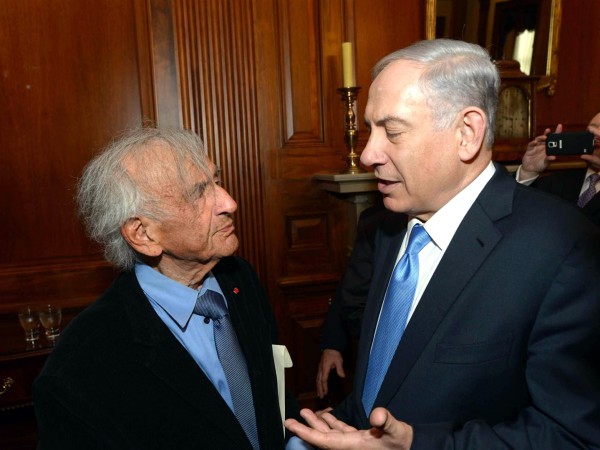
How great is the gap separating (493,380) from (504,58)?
2.82m

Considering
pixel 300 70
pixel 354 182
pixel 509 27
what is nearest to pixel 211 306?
pixel 354 182

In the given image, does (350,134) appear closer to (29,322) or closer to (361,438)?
Result: (29,322)

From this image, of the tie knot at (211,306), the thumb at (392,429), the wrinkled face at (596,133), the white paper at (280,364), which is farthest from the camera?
the wrinkled face at (596,133)

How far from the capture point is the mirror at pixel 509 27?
331 centimetres

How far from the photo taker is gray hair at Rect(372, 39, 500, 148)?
4.33 feet

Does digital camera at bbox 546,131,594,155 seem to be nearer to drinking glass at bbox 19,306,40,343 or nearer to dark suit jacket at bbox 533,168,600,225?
dark suit jacket at bbox 533,168,600,225

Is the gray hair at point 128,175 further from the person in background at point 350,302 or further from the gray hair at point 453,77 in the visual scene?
the person in background at point 350,302

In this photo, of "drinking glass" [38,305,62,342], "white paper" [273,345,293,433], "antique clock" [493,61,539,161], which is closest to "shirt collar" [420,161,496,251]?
"white paper" [273,345,293,433]

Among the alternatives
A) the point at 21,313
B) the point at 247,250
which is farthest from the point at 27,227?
the point at 247,250

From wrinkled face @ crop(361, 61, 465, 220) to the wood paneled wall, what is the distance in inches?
67.0

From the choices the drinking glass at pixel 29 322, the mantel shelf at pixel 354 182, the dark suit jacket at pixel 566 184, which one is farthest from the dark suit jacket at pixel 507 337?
the drinking glass at pixel 29 322

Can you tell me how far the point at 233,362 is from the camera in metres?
1.53

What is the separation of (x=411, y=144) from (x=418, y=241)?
267mm

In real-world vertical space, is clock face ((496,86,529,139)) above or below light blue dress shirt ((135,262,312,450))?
above
